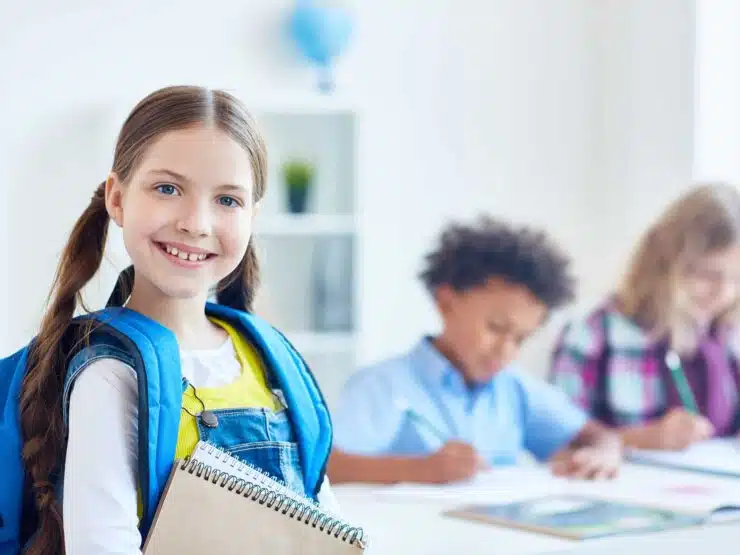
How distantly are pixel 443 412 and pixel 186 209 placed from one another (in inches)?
46.0

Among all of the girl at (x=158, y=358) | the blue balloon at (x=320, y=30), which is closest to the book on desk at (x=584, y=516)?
the girl at (x=158, y=358)

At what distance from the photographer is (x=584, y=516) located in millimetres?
1579

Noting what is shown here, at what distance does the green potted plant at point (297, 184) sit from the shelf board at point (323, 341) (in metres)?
0.39

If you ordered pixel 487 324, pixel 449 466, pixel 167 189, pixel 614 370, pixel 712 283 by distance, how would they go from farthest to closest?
1. pixel 614 370
2. pixel 712 283
3. pixel 487 324
4. pixel 449 466
5. pixel 167 189

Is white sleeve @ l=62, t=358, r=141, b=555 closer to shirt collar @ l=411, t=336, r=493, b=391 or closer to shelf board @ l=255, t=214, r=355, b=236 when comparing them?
shirt collar @ l=411, t=336, r=493, b=391

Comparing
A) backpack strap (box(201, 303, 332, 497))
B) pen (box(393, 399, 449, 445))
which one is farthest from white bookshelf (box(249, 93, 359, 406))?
backpack strap (box(201, 303, 332, 497))

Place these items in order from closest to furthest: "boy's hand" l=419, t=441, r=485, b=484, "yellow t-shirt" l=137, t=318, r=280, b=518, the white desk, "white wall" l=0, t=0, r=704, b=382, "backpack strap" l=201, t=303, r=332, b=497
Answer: "yellow t-shirt" l=137, t=318, r=280, b=518 < "backpack strap" l=201, t=303, r=332, b=497 < the white desk < "boy's hand" l=419, t=441, r=485, b=484 < "white wall" l=0, t=0, r=704, b=382

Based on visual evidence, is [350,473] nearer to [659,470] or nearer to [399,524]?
[399,524]

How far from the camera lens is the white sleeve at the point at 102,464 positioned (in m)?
1.06

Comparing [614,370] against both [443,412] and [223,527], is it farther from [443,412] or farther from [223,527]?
[223,527]

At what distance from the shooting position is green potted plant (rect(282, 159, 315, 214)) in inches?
141

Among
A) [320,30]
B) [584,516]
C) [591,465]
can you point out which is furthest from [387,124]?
[584,516]

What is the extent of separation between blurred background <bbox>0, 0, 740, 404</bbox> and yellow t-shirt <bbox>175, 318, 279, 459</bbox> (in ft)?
6.37

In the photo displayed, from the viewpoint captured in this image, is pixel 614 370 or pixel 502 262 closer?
pixel 502 262
